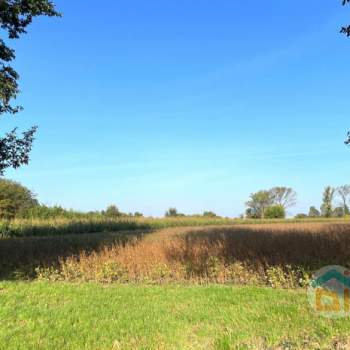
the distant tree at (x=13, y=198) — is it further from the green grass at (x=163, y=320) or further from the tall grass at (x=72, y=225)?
the green grass at (x=163, y=320)

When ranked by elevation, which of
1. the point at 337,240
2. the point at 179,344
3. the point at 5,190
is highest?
the point at 5,190

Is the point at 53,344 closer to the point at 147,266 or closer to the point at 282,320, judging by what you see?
the point at 282,320

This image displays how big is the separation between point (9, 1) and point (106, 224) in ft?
105

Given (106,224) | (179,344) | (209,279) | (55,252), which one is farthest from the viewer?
(106,224)

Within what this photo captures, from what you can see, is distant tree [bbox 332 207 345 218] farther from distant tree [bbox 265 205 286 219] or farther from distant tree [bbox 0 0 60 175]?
distant tree [bbox 0 0 60 175]

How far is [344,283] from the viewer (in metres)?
8.99

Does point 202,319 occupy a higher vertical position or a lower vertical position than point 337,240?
lower

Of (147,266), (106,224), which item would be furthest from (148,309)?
(106,224)

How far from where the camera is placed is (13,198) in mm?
56094

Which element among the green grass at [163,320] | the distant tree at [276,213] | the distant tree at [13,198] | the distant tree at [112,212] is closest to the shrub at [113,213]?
the distant tree at [112,212]

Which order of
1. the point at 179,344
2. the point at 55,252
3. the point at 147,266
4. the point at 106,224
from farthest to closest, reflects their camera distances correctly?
the point at 106,224 → the point at 55,252 → the point at 147,266 → the point at 179,344
